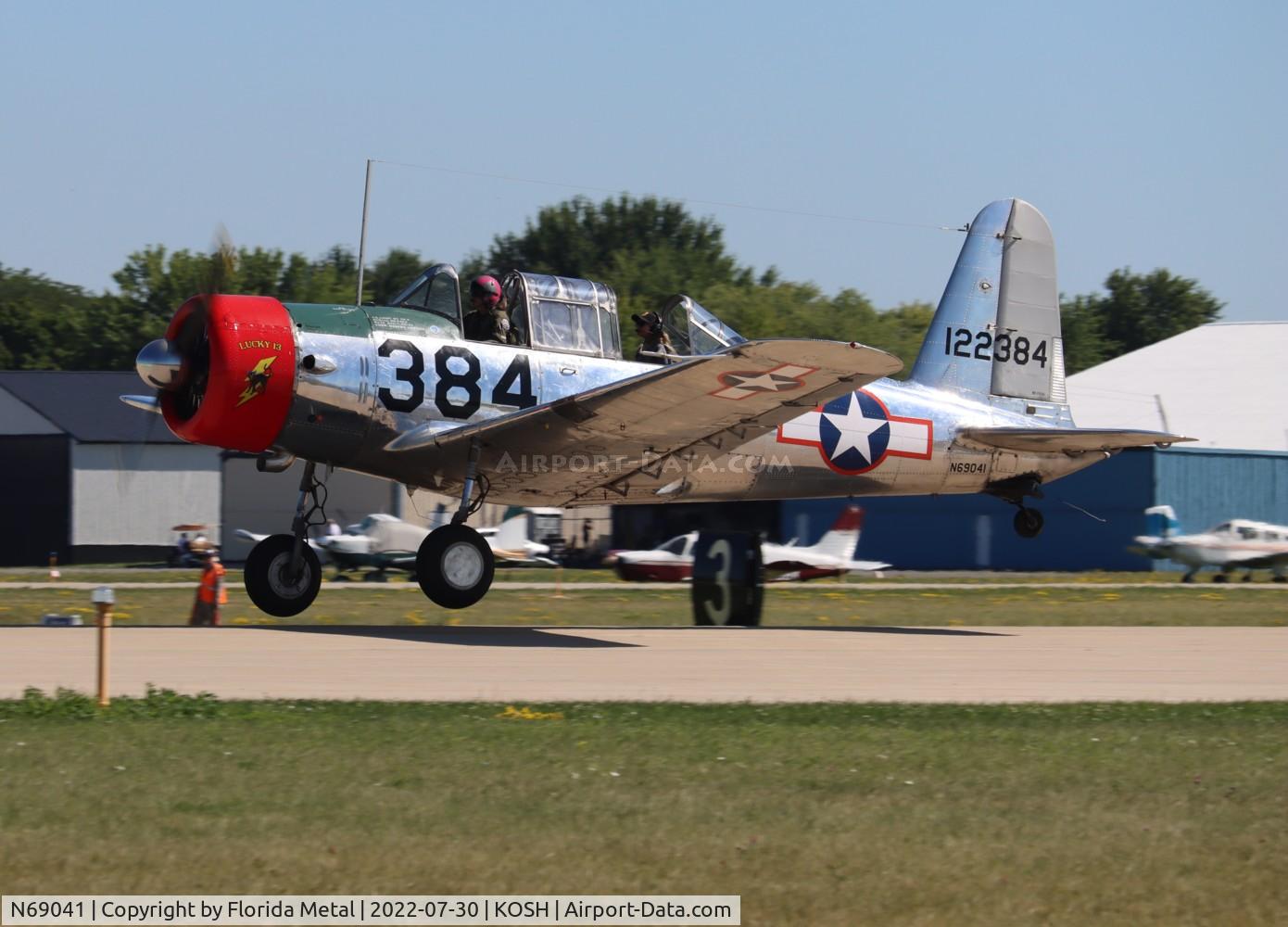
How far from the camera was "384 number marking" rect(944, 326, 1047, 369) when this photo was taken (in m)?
18.0

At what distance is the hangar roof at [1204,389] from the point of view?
4606 cm

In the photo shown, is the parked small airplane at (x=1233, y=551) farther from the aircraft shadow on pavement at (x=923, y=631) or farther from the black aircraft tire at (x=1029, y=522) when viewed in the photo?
the black aircraft tire at (x=1029, y=522)

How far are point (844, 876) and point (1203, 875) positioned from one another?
1.60m

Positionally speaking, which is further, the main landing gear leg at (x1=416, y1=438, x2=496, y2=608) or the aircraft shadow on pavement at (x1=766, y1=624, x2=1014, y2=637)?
the aircraft shadow on pavement at (x1=766, y1=624, x2=1014, y2=637)

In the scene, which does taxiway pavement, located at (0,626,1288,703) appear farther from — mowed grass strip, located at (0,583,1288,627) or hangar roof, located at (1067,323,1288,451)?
hangar roof, located at (1067,323,1288,451)

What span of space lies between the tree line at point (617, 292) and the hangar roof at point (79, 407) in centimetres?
1912

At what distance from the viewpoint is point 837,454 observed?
16.6 metres

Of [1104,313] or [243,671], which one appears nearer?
[243,671]

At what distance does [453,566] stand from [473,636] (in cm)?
112

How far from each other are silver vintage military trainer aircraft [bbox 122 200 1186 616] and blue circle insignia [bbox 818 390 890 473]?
0.08ft

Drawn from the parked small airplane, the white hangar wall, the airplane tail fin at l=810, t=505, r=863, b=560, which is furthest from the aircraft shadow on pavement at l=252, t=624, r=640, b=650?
the white hangar wall

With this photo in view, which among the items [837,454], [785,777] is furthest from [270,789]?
[837,454]

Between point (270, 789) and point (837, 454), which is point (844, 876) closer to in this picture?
point (270, 789)

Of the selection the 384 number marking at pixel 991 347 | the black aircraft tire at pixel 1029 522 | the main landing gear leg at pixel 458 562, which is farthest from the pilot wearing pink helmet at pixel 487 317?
the black aircraft tire at pixel 1029 522
